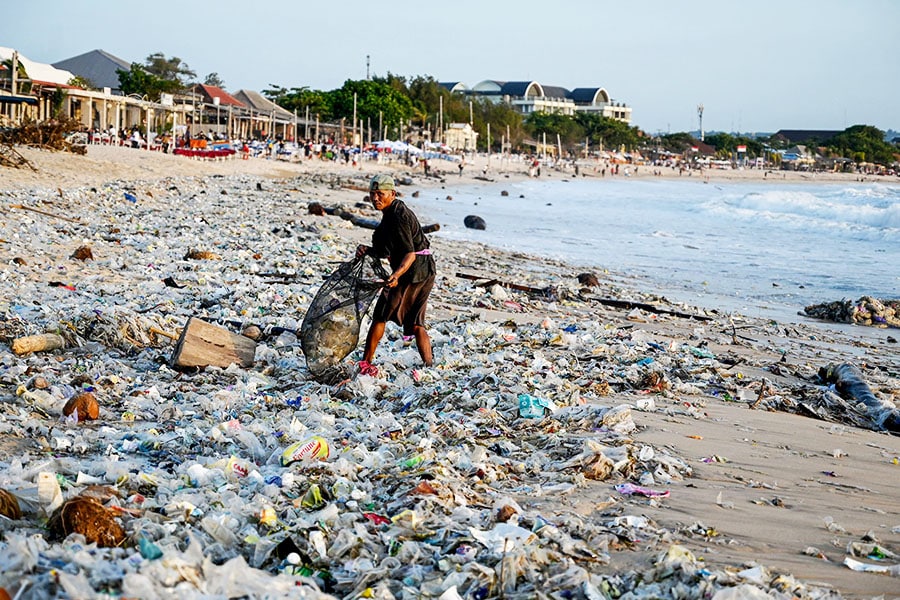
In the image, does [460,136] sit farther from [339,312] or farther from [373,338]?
[339,312]

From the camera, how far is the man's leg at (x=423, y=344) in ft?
19.9

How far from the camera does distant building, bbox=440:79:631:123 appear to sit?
12988cm

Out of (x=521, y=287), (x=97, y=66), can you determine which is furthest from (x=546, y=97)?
(x=521, y=287)

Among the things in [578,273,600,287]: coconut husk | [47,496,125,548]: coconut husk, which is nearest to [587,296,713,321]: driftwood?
[578,273,600,287]: coconut husk

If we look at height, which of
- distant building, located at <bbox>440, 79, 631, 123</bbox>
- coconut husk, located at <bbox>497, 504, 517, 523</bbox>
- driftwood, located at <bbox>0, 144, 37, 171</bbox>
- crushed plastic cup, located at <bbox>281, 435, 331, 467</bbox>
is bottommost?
coconut husk, located at <bbox>497, 504, 517, 523</bbox>

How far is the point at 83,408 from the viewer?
15.7 feet

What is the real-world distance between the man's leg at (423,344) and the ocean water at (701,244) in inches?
242

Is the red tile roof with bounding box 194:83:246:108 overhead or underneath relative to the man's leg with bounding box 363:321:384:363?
overhead

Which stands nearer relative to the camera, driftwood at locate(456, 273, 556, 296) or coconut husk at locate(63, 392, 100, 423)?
coconut husk at locate(63, 392, 100, 423)

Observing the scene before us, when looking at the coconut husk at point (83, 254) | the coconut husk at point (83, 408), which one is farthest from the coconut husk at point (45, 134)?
the coconut husk at point (83, 408)

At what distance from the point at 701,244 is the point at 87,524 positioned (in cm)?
2000

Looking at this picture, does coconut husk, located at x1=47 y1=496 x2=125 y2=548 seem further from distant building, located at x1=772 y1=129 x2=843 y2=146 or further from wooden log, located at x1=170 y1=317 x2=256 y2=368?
distant building, located at x1=772 y1=129 x2=843 y2=146

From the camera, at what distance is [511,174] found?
62719 mm

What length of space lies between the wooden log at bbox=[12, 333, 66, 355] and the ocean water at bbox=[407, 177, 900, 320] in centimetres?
789
